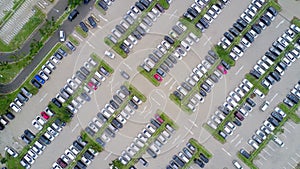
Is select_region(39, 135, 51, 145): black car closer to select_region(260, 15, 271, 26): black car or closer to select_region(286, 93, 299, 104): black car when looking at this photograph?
select_region(286, 93, 299, 104): black car

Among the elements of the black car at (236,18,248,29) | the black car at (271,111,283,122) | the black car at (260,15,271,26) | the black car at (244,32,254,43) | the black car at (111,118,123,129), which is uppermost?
the black car at (260,15,271,26)

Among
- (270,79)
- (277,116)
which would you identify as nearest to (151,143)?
(277,116)

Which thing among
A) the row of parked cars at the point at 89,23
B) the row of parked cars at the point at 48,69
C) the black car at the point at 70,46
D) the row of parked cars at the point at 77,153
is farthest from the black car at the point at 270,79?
the row of parked cars at the point at 48,69

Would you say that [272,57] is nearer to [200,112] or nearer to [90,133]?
[200,112]

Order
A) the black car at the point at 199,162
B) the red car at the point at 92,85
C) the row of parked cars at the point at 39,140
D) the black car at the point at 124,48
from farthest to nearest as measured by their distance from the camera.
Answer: the red car at the point at 92,85, the black car at the point at 124,48, the row of parked cars at the point at 39,140, the black car at the point at 199,162

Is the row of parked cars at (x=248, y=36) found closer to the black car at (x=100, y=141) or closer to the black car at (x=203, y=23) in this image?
the black car at (x=203, y=23)

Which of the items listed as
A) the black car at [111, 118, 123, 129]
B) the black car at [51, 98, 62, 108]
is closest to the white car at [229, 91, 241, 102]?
the black car at [111, 118, 123, 129]

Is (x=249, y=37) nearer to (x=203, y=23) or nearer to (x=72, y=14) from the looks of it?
(x=203, y=23)
